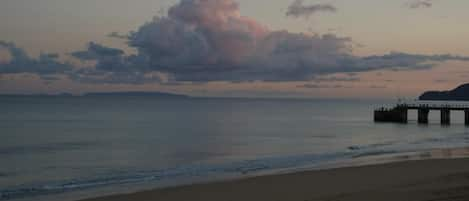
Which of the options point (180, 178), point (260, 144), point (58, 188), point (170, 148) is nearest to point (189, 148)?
point (170, 148)

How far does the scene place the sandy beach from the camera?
13.9m

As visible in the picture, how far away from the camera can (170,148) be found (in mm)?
39188

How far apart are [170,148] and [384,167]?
65.2ft

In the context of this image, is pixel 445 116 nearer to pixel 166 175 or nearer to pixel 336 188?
pixel 166 175

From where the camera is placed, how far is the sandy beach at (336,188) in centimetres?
1387

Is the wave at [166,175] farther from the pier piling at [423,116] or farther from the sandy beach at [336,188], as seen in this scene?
the pier piling at [423,116]

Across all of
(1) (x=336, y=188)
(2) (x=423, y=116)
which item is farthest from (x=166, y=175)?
(2) (x=423, y=116)

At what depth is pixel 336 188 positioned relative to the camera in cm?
1652

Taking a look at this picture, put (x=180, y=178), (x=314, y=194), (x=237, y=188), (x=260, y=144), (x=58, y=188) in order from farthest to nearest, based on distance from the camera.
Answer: (x=260, y=144) < (x=180, y=178) < (x=58, y=188) < (x=237, y=188) < (x=314, y=194)

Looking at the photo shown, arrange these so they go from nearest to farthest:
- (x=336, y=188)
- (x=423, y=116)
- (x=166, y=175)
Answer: (x=336, y=188) → (x=166, y=175) → (x=423, y=116)

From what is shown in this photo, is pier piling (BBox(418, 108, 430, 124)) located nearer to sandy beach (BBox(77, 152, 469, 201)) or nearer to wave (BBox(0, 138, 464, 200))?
wave (BBox(0, 138, 464, 200))

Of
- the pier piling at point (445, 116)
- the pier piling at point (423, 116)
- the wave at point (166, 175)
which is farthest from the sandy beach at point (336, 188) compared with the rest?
the pier piling at point (423, 116)

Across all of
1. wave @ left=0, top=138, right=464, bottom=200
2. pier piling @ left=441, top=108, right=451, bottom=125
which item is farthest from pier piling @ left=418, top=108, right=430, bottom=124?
wave @ left=0, top=138, right=464, bottom=200

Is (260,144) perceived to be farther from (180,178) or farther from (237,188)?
(237,188)
